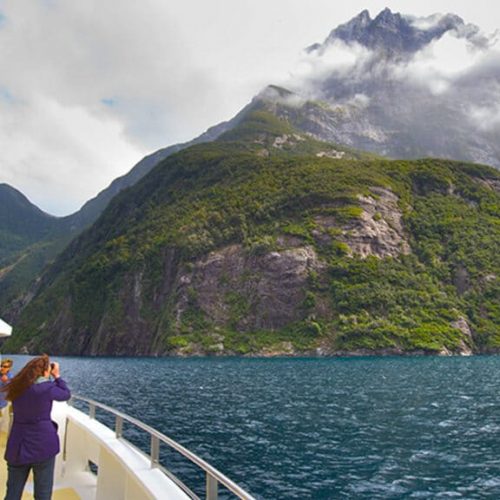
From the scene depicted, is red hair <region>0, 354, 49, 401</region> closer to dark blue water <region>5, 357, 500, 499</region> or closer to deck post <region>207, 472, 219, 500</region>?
deck post <region>207, 472, 219, 500</region>

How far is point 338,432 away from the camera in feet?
80.9

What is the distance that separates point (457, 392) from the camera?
39219 millimetres

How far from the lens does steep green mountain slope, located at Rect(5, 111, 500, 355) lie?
113812 mm

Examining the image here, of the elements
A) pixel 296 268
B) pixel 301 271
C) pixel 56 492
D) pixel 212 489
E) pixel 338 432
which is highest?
pixel 296 268

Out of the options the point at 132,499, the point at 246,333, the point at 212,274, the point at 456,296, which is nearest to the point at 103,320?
the point at 212,274

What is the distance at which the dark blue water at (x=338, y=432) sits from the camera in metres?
16.7

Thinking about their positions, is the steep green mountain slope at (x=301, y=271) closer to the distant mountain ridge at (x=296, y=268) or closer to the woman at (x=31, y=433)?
→ the distant mountain ridge at (x=296, y=268)

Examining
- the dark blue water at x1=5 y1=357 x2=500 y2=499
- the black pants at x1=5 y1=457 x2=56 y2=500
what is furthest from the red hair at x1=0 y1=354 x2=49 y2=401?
the dark blue water at x1=5 y1=357 x2=500 y2=499

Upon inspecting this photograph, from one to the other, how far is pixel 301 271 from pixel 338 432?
99.7 metres

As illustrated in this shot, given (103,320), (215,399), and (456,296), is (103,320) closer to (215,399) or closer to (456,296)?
(456,296)

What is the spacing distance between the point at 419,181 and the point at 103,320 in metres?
111

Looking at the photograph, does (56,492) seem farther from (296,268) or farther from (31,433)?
(296,268)

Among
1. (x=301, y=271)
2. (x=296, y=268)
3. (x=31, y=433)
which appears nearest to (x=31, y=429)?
(x=31, y=433)

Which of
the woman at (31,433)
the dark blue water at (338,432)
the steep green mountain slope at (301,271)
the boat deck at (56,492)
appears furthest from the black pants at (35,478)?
the steep green mountain slope at (301,271)
